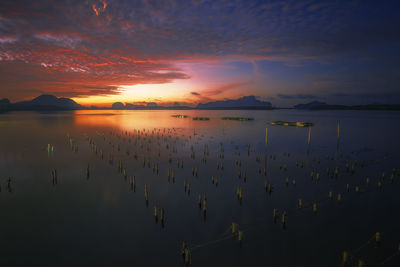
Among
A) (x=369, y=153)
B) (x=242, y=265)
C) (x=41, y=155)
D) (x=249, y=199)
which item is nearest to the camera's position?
(x=242, y=265)

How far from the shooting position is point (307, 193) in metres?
24.1

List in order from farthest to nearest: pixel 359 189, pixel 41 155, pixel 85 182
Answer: pixel 41 155 → pixel 85 182 → pixel 359 189

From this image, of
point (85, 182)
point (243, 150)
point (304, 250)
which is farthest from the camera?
point (243, 150)

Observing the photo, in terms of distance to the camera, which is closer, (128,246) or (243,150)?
(128,246)

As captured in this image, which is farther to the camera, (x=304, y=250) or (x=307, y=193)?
(x=307, y=193)

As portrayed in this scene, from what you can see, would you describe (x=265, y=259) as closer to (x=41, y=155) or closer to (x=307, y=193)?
(x=307, y=193)

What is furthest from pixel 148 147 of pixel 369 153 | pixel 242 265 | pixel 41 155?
pixel 369 153

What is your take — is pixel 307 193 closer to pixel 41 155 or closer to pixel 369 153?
pixel 369 153

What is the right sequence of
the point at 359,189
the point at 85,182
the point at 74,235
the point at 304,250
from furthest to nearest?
the point at 85,182
the point at 359,189
the point at 74,235
the point at 304,250

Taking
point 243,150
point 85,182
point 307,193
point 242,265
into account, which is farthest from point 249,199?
point 243,150

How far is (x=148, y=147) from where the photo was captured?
5028 cm

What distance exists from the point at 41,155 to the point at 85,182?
838 inches

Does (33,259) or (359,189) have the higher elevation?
(359,189)

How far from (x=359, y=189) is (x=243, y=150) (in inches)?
962
